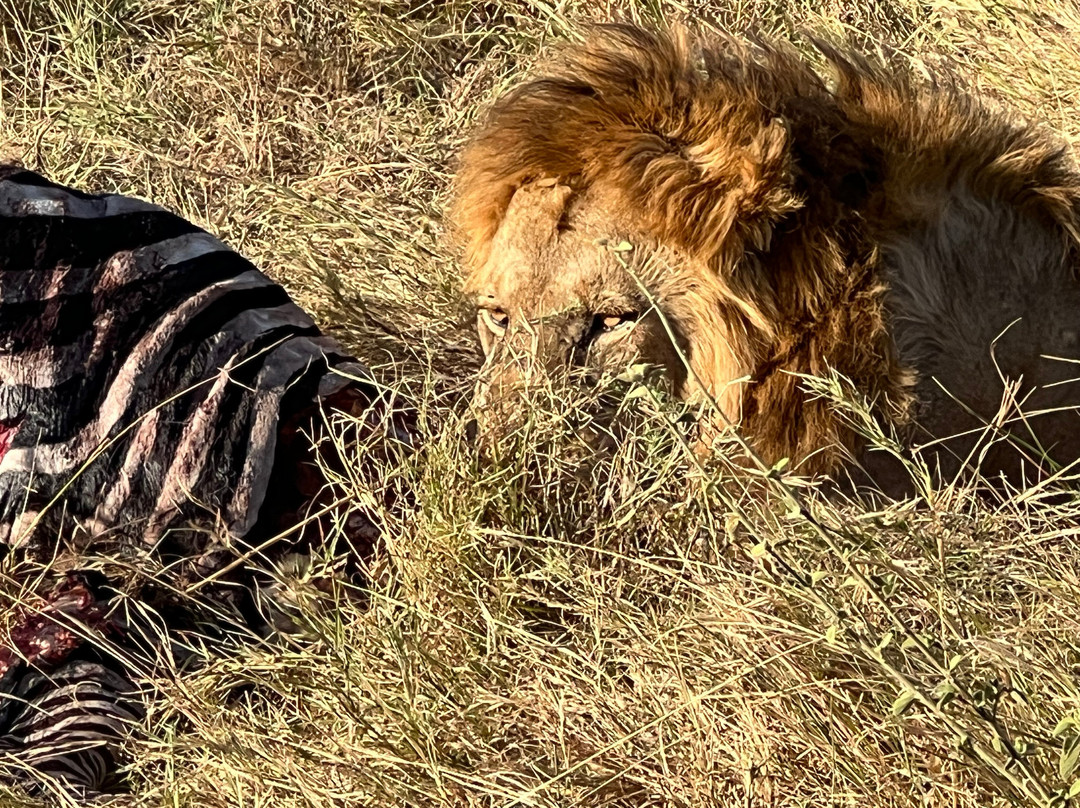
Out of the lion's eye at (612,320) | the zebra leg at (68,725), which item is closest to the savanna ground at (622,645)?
the zebra leg at (68,725)

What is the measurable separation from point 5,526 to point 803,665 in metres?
1.61

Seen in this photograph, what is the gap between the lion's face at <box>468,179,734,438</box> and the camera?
9.53 ft

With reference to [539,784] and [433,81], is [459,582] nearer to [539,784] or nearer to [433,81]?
[539,784]

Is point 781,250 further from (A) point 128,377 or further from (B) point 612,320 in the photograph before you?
(A) point 128,377

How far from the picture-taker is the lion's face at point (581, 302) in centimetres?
290

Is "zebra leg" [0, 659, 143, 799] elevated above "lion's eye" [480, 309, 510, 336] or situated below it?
below

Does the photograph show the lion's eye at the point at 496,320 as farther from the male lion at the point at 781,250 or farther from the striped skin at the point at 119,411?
the striped skin at the point at 119,411

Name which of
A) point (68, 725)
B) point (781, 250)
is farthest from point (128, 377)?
point (781, 250)

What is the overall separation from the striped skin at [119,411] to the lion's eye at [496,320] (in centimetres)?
28

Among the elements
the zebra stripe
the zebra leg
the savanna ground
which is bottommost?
the zebra leg

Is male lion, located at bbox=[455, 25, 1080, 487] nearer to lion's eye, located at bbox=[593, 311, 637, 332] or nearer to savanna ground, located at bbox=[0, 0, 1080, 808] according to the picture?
lion's eye, located at bbox=[593, 311, 637, 332]

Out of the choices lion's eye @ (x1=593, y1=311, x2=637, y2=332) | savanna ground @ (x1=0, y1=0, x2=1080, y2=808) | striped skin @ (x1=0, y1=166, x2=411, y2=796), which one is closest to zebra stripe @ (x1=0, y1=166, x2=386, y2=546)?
striped skin @ (x1=0, y1=166, x2=411, y2=796)

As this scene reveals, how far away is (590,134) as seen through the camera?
2.98 metres

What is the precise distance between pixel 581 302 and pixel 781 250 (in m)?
0.41
